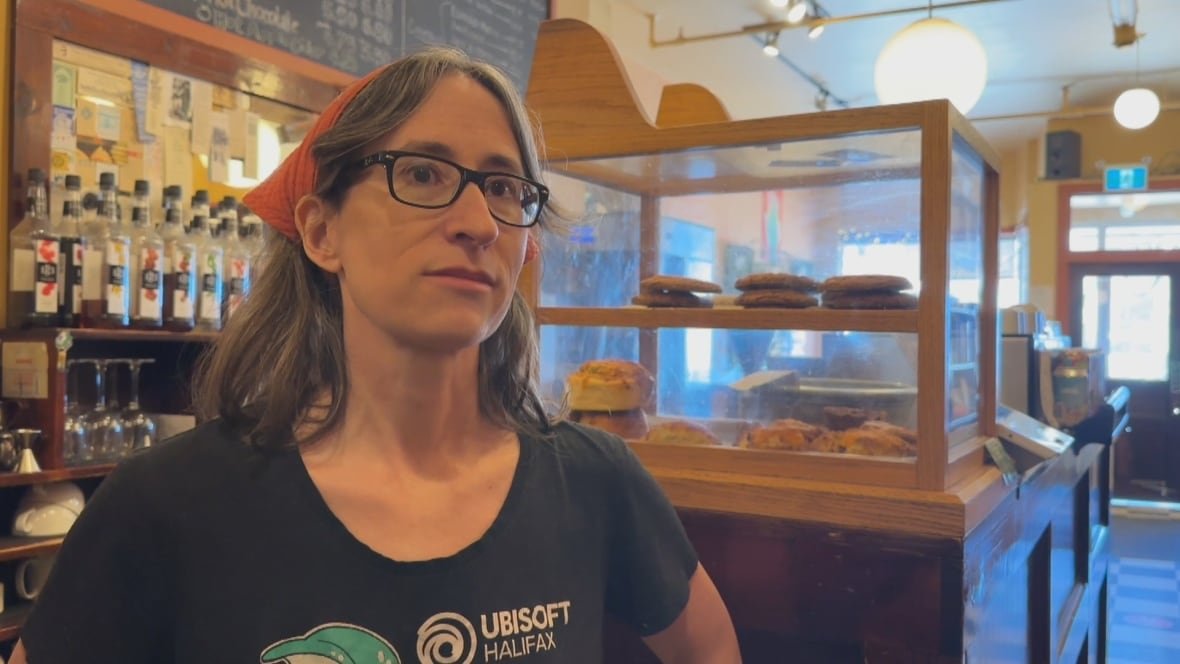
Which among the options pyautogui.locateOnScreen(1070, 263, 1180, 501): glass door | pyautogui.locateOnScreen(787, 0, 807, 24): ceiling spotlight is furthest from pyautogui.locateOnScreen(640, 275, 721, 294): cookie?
pyautogui.locateOnScreen(1070, 263, 1180, 501): glass door

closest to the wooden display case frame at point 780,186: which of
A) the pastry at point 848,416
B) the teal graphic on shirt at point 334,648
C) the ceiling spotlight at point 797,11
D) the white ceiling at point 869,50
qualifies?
the pastry at point 848,416

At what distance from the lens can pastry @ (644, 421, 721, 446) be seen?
5.40ft

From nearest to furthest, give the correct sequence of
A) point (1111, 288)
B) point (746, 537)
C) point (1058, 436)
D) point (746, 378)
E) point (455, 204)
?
point (455, 204)
point (746, 537)
point (746, 378)
point (1058, 436)
point (1111, 288)

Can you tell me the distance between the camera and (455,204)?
0.92m

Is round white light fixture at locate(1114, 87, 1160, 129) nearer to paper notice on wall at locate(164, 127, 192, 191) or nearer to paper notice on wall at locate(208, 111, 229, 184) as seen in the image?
paper notice on wall at locate(208, 111, 229, 184)

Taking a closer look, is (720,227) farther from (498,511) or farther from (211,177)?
(211,177)

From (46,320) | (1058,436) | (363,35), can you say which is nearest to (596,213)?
(1058,436)

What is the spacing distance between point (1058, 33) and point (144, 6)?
5904mm

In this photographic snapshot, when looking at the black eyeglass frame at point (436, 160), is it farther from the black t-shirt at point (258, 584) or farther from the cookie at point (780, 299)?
the cookie at point (780, 299)

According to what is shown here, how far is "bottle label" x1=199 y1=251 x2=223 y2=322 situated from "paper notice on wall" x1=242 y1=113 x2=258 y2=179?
0.35 meters

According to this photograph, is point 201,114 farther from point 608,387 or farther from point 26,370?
point 608,387

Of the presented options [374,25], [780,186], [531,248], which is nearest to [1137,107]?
[374,25]

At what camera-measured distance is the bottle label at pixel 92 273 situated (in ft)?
6.96

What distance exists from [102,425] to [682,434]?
4.51ft
